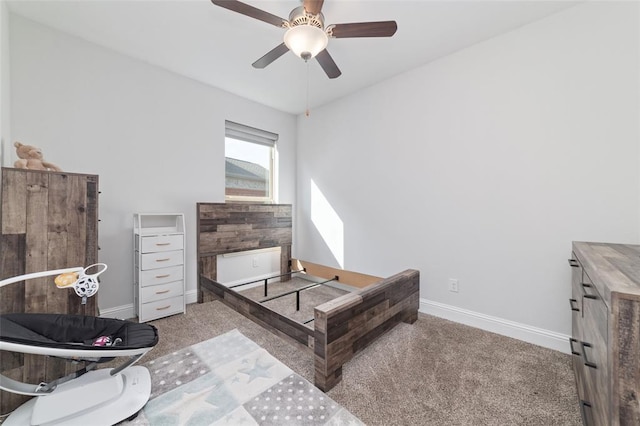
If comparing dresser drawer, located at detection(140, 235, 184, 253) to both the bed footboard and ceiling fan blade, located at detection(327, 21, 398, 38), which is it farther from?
ceiling fan blade, located at detection(327, 21, 398, 38)

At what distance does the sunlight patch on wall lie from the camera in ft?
10.9

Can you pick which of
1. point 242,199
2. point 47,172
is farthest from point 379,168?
point 47,172

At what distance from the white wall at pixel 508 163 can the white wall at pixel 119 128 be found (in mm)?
1956

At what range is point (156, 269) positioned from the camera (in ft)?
7.79

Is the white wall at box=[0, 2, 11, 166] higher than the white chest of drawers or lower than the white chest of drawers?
higher

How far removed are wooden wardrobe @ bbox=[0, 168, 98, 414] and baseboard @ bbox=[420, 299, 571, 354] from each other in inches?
112

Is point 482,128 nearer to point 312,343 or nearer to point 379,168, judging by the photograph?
point 379,168

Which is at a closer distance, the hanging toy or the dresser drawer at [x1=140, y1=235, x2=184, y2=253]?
the hanging toy

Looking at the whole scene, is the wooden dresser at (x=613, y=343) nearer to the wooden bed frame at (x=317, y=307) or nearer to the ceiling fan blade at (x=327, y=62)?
the wooden bed frame at (x=317, y=307)

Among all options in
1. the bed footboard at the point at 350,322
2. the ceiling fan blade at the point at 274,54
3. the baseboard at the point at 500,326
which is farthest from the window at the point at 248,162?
the baseboard at the point at 500,326

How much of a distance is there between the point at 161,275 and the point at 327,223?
2036mm

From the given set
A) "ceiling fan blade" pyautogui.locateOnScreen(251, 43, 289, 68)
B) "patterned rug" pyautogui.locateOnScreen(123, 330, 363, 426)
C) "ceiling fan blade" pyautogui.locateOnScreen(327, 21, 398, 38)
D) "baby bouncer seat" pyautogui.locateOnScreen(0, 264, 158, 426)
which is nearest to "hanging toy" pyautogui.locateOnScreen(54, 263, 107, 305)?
"baby bouncer seat" pyautogui.locateOnScreen(0, 264, 158, 426)

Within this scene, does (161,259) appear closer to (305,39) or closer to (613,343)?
(305,39)

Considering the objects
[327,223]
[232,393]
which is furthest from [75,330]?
[327,223]
